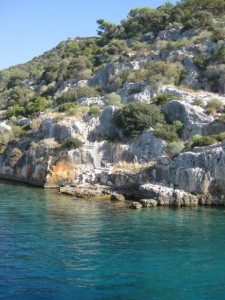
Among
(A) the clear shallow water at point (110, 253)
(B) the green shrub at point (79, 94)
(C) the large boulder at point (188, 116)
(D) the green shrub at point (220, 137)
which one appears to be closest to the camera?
(A) the clear shallow water at point (110, 253)

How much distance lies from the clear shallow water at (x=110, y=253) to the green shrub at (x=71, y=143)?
44.5 ft

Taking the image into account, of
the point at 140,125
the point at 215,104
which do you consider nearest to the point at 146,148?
the point at 140,125

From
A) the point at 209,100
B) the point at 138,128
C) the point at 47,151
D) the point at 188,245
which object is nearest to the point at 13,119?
the point at 47,151

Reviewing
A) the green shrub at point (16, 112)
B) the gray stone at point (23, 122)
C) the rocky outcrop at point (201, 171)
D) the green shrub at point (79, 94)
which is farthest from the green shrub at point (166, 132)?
the green shrub at point (16, 112)

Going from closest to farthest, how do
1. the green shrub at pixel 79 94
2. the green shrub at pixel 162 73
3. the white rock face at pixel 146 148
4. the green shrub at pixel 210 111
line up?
the white rock face at pixel 146 148
the green shrub at pixel 210 111
the green shrub at pixel 162 73
the green shrub at pixel 79 94

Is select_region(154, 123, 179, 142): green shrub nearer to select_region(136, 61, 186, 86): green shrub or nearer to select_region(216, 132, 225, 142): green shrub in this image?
select_region(216, 132, 225, 142): green shrub

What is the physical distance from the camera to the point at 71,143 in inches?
1636

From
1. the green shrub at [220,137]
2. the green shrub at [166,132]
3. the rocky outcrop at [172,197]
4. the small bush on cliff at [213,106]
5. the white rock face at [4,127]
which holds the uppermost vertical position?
the small bush on cliff at [213,106]

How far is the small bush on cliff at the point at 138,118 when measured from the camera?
134 ft

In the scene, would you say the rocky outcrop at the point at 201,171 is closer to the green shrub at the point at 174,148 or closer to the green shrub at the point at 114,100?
the green shrub at the point at 174,148

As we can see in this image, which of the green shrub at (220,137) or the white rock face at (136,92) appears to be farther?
the white rock face at (136,92)

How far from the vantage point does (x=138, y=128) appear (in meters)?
41.3

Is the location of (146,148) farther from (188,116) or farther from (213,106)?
(213,106)

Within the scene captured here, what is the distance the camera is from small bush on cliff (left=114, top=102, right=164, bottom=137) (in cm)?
4088
